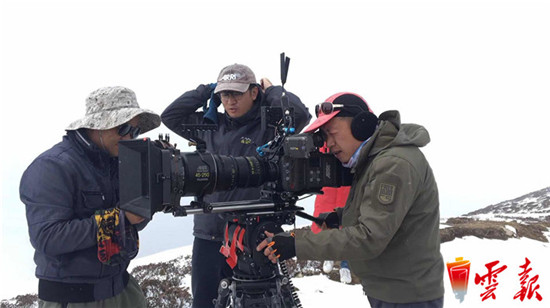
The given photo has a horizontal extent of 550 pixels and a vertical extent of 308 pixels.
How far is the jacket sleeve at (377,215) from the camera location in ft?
6.68

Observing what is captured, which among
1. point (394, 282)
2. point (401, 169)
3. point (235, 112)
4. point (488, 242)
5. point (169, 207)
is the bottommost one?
point (488, 242)

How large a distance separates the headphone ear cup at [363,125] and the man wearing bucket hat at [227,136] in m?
0.99

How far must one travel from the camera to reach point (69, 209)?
7.16 feet

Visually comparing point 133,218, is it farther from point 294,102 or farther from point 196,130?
point 294,102

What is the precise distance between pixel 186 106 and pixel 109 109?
125 centimetres

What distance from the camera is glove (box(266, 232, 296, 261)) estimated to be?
7.20ft

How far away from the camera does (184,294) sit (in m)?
6.28

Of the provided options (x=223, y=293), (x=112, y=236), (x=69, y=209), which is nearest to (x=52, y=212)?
(x=69, y=209)

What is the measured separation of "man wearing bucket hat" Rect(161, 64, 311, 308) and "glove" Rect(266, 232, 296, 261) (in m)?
0.97

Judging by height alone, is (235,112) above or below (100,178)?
above

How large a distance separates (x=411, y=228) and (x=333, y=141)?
2.17 ft

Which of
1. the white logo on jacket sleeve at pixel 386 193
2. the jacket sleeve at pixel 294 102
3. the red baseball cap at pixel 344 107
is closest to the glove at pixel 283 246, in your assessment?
the white logo on jacket sleeve at pixel 386 193

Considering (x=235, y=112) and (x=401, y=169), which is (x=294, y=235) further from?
(x=235, y=112)

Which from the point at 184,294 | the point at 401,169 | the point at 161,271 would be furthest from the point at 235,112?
the point at 161,271
